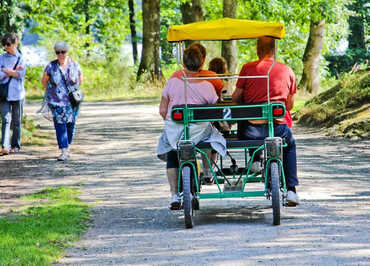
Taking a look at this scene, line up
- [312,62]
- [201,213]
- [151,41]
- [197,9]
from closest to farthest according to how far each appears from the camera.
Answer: [201,213] < [312,62] < [197,9] < [151,41]

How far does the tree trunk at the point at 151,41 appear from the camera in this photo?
118ft

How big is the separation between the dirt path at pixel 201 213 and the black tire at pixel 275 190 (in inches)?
4.5

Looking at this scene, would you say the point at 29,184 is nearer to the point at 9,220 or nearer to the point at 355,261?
the point at 9,220

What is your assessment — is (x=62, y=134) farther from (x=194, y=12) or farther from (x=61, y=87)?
(x=194, y=12)

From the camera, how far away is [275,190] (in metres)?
7.75

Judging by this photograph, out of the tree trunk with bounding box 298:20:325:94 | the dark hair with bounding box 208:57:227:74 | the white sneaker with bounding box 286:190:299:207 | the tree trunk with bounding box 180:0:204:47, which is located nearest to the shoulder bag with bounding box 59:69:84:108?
the dark hair with bounding box 208:57:227:74

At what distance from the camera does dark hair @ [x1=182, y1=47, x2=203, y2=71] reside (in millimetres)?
8484

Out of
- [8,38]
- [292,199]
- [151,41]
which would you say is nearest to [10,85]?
[8,38]

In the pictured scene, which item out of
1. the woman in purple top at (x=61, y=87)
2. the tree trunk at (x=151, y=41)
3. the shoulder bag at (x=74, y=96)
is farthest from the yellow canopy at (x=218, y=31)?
the tree trunk at (x=151, y=41)

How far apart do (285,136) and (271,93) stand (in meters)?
0.45

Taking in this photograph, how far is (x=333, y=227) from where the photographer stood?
25.5 feet

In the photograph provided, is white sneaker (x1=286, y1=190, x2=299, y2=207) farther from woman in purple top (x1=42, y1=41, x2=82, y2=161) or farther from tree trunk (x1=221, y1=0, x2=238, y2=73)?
tree trunk (x1=221, y1=0, x2=238, y2=73)

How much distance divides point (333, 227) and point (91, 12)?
59353 mm

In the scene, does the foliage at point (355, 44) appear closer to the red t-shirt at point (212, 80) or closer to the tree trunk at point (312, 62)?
the tree trunk at point (312, 62)
